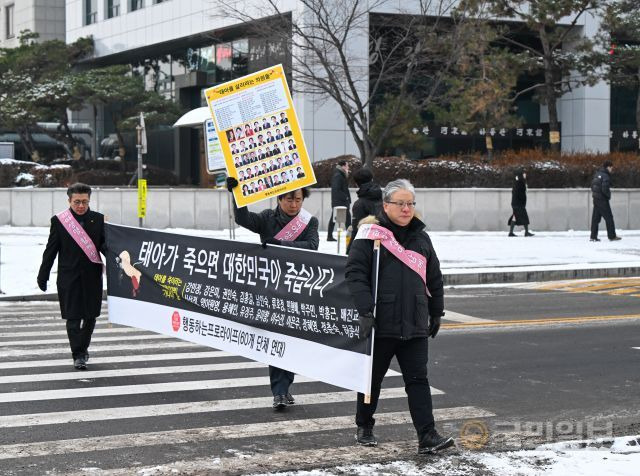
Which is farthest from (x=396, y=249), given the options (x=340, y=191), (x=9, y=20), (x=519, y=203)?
(x=9, y=20)

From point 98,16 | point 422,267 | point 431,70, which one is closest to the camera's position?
point 422,267

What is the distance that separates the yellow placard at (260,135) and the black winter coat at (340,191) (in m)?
13.7

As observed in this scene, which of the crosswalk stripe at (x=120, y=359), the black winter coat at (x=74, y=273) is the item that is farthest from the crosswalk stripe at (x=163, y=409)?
the crosswalk stripe at (x=120, y=359)

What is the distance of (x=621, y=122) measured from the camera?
47.3 meters

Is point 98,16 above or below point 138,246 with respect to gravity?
above

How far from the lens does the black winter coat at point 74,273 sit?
10.0 m

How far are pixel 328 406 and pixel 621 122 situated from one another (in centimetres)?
4182

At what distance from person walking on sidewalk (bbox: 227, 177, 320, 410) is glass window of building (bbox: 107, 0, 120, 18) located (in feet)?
158

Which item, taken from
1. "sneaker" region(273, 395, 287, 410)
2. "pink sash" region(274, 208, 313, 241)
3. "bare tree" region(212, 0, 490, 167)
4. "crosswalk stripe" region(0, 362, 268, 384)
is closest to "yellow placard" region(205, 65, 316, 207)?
"pink sash" region(274, 208, 313, 241)

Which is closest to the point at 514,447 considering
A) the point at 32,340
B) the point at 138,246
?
the point at 138,246

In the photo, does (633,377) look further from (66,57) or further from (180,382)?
(66,57)

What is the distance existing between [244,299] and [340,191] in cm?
1404

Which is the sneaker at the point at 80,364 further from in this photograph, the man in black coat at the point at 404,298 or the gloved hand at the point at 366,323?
the gloved hand at the point at 366,323

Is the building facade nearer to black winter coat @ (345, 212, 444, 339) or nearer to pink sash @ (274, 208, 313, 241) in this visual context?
pink sash @ (274, 208, 313, 241)
